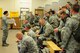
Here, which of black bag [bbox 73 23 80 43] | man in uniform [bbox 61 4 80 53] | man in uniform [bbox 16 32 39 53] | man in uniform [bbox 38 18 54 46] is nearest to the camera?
black bag [bbox 73 23 80 43]

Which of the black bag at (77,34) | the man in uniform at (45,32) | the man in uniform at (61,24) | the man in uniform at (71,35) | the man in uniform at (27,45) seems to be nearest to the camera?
the black bag at (77,34)

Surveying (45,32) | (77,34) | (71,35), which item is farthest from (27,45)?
(45,32)

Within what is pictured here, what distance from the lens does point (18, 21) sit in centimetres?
1873

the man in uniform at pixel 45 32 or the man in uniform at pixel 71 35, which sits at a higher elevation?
the man in uniform at pixel 71 35

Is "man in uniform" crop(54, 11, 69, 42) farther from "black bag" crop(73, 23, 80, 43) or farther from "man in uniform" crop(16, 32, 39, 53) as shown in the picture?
"black bag" crop(73, 23, 80, 43)

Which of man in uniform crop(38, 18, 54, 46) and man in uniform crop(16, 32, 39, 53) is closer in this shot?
man in uniform crop(16, 32, 39, 53)

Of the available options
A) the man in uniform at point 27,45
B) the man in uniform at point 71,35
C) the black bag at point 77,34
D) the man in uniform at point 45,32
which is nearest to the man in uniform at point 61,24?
the man in uniform at point 45,32

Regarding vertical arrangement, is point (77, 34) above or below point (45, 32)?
above

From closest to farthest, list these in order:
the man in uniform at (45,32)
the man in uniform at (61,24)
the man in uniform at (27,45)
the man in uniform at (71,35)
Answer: the man in uniform at (71,35) < the man in uniform at (27,45) < the man in uniform at (61,24) < the man in uniform at (45,32)

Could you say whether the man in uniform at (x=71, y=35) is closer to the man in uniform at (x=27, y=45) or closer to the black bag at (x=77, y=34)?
the black bag at (x=77, y=34)

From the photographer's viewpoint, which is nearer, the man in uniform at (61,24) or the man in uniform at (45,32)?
the man in uniform at (61,24)

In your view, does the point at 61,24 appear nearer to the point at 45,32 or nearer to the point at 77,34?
the point at 45,32

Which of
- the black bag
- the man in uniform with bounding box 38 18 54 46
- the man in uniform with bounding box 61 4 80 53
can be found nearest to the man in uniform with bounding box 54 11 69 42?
the man in uniform with bounding box 38 18 54 46

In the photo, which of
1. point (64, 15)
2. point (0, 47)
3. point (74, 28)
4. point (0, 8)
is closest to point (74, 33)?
point (74, 28)
